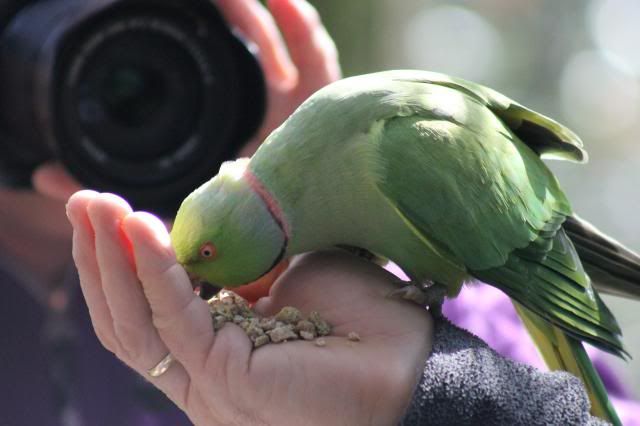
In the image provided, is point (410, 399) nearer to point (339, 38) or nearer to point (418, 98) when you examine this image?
point (418, 98)

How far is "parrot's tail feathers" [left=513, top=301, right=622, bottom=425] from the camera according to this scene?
1136mm

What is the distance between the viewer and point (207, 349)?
0.88 m

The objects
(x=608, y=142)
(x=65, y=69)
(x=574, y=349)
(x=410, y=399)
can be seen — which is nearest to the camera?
(x=410, y=399)

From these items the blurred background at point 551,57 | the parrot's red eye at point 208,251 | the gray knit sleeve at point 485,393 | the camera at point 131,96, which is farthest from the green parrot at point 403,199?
the blurred background at point 551,57

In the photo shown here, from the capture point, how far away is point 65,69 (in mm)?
1284

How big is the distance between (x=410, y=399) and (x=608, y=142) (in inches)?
126

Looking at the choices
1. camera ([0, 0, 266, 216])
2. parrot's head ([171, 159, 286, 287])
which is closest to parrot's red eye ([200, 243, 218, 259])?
parrot's head ([171, 159, 286, 287])

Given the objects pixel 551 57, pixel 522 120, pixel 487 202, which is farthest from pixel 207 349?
pixel 551 57

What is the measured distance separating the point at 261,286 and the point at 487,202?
1.03ft

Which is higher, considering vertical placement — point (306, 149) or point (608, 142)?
point (306, 149)

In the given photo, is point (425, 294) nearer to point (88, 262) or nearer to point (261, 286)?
point (261, 286)

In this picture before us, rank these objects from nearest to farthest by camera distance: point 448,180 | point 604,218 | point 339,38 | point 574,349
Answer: point 448,180 → point 574,349 → point 604,218 → point 339,38

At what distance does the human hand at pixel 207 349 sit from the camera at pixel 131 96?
0.46m

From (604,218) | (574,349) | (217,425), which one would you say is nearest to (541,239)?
(574,349)
